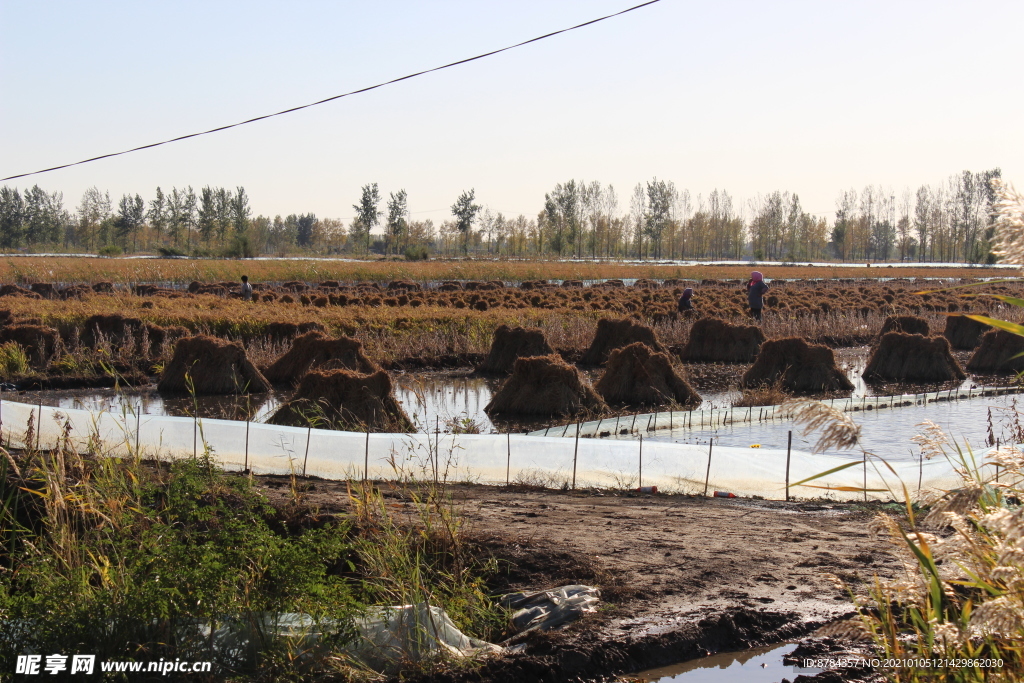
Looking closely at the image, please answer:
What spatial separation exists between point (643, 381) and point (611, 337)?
4786 mm

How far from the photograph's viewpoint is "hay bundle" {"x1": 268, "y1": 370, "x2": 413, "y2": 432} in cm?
1107

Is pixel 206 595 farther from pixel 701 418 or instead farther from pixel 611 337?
pixel 611 337

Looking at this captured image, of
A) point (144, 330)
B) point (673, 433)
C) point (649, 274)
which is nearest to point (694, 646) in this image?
point (673, 433)

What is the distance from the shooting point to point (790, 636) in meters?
4.55

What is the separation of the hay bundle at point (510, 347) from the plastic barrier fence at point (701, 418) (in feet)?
15.7

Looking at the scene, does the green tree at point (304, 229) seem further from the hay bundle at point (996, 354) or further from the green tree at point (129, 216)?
the hay bundle at point (996, 354)

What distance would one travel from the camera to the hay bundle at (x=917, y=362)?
56.5 ft

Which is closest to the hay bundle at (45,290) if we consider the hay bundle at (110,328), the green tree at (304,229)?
the hay bundle at (110,328)

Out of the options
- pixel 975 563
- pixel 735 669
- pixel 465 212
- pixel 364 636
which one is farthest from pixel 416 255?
pixel 975 563

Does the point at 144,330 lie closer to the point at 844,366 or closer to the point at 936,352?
the point at 844,366

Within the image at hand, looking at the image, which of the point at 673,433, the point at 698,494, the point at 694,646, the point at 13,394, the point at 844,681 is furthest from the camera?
the point at 13,394

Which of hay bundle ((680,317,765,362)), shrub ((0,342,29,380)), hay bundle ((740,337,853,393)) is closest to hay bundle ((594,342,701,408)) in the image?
hay bundle ((740,337,853,393))

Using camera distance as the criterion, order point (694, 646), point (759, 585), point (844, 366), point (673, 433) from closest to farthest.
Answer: point (694, 646)
point (759, 585)
point (673, 433)
point (844, 366)

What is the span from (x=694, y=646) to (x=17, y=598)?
3.37 metres
